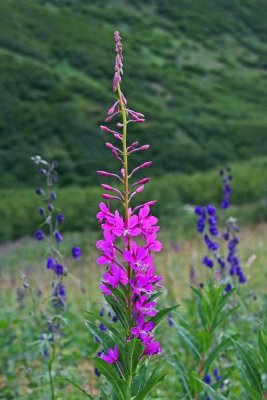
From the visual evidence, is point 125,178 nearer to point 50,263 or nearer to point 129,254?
point 129,254

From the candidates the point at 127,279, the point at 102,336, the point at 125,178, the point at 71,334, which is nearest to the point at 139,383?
the point at 102,336

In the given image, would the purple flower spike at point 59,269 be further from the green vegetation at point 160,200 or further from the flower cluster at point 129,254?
the green vegetation at point 160,200

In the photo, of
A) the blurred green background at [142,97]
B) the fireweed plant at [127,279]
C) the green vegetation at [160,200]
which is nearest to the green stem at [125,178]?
the fireweed plant at [127,279]

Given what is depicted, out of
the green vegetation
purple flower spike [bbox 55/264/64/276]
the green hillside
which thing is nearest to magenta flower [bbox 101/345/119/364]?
purple flower spike [bbox 55/264/64/276]

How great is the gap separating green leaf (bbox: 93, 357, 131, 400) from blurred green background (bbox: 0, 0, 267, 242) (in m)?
14.7

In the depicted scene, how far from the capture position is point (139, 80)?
37.7 meters

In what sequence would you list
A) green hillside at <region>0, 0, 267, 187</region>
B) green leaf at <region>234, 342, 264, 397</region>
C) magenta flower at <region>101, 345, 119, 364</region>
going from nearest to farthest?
magenta flower at <region>101, 345, 119, 364</region>
green leaf at <region>234, 342, 264, 397</region>
green hillside at <region>0, 0, 267, 187</region>

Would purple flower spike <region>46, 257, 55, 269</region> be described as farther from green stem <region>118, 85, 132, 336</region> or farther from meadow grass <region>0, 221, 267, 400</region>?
green stem <region>118, 85, 132, 336</region>

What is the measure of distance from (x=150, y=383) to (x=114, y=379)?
0.11 metres

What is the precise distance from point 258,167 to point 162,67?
17.6 meters

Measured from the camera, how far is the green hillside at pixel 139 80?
2969 centimetres

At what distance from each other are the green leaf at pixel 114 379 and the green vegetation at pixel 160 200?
16296mm

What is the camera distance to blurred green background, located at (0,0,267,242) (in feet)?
74.2

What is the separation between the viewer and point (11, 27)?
36.3 metres
